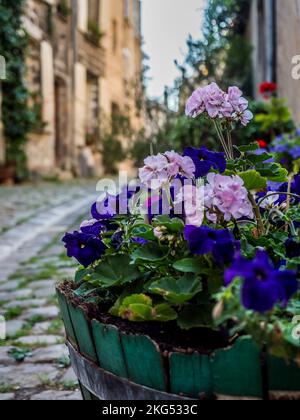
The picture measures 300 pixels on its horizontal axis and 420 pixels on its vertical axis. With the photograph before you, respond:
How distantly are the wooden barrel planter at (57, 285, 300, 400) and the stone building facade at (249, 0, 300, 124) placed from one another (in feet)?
11.1

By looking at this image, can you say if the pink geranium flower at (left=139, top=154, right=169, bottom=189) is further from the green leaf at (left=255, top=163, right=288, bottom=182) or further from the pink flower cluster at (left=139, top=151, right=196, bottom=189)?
the green leaf at (left=255, top=163, right=288, bottom=182)

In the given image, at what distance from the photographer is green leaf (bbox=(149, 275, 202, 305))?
1041mm

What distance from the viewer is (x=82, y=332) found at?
116 cm

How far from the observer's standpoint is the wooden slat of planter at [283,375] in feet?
2.97

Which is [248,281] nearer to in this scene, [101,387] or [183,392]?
[183,392]

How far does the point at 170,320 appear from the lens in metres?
1.14

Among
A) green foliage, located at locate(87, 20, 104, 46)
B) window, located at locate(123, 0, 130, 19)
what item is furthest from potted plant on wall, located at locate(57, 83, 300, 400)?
window, located at locate(123, 0, 130, 19)

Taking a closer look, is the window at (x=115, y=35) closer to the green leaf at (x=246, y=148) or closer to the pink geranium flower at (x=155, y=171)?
the green leaf at (x=246, y=148)

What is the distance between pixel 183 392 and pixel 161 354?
0.23 feet

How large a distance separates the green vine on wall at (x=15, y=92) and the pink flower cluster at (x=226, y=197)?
1200cm

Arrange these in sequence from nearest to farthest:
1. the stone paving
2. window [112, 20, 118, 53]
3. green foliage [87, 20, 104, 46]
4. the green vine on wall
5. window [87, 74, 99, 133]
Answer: the stone paving
the green vine on wall
green foliage [87, 20, 104, 46]
window [87, 74, 99, 133]
window [112, 20, 118, 53]

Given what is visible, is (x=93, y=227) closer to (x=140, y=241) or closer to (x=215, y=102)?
(x=140, y=241)

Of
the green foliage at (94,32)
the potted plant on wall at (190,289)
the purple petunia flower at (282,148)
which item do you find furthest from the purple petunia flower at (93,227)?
the green foliage at (94,32)
